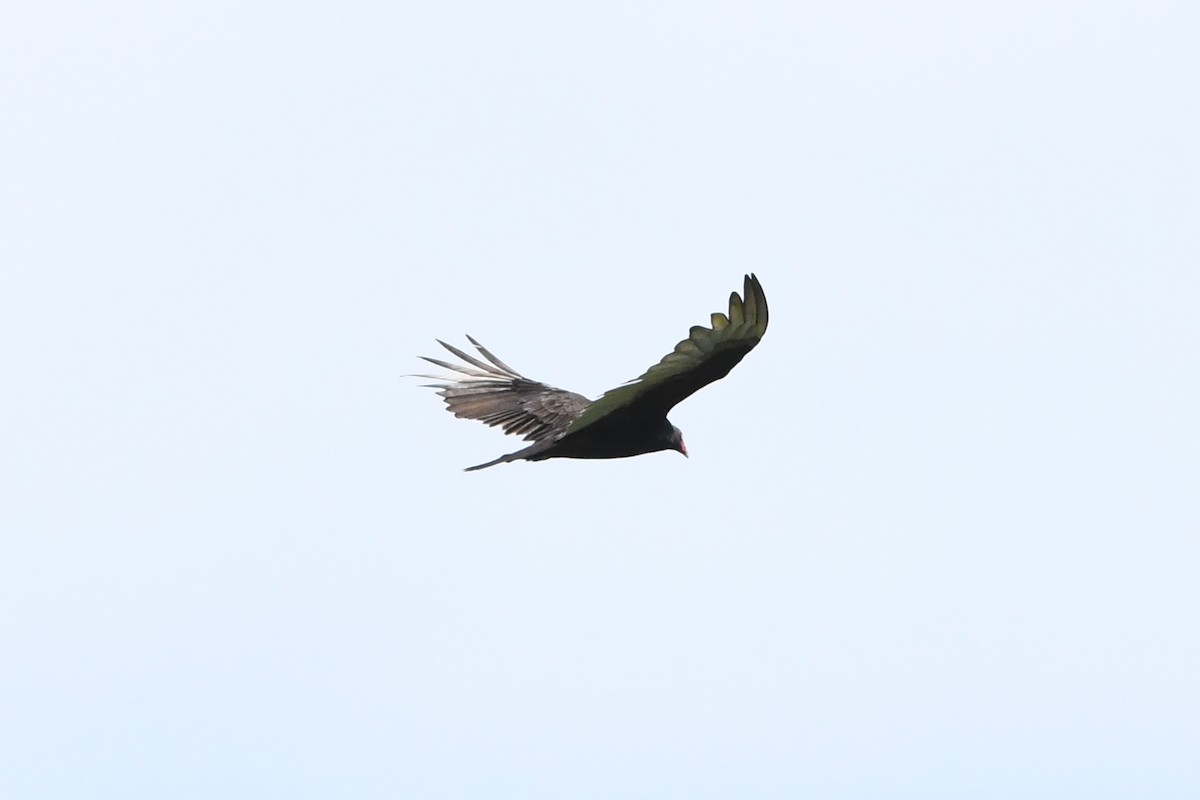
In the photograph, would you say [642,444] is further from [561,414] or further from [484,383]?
[484,383]

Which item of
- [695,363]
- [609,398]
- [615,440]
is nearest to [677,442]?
[615,440]

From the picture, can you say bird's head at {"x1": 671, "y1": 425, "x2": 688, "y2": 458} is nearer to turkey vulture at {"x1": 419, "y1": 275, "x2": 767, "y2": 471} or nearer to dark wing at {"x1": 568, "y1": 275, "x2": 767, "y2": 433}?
turkey vulture at {"x1": 419, "y1": 275, "x2": 767, "y2": 471}

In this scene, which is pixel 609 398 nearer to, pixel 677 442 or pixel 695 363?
pixel 695 363

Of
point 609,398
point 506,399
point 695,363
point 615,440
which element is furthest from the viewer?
point 506,399

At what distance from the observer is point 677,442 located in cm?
1436

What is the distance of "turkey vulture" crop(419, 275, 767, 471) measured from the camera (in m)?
11.9

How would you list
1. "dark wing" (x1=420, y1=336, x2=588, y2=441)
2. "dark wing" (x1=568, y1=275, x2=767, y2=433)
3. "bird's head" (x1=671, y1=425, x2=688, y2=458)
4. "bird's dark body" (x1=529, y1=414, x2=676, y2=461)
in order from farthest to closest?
1. "dark wing" (x1=420, y1=336, x2=588, y2=441)
2. "bird's head" (x1=671, y1=425, x2=688, y2=458)
3. "bird's dark body" (x1=529, y1=414, x2=676, y2=461)
4. "dark wing" (x1=568, y1=275, x2=767, y2=433)

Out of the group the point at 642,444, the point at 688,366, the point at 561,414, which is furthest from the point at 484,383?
the point at 688,366

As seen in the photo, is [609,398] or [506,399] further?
[506,399]

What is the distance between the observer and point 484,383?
1670 centimetres

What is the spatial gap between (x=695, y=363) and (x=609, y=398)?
0.74 metres

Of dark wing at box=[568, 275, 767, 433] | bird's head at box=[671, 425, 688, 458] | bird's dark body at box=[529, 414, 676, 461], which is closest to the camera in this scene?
dark wing at box=[568, 275, 767, 433]

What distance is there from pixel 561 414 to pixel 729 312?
418 cm

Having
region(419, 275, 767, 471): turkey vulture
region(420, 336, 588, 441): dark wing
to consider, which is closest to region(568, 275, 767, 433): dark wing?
region(419, 275, 767, 471): turkey vulture
